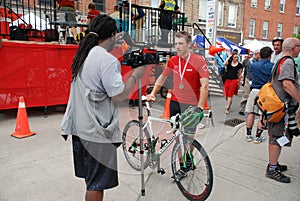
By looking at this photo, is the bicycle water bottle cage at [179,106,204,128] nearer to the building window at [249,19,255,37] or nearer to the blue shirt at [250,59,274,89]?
the blue shirt at [250,59,274,89]

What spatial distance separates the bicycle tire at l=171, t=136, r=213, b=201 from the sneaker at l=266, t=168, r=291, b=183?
1.13 m

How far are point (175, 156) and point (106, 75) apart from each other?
1.56 meters

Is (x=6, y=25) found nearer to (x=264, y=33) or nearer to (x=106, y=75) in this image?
(x=106, y=75)

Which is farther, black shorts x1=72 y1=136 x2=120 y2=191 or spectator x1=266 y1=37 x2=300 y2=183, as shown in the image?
spectator x1=266 y1=37 x2=300 y2=183

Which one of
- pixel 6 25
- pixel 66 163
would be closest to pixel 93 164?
pixel 66 163

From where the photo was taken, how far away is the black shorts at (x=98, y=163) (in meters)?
2.01

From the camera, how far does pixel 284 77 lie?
3125 mm

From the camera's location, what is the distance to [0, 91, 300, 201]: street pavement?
300 cm

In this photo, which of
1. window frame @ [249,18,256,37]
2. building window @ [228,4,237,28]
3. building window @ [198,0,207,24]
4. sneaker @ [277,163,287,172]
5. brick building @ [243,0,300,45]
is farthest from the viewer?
window frame @ [249,18,256,37]

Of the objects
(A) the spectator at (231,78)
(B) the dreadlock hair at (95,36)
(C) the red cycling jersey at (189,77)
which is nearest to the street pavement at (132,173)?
(C) the red cycling jersey at (189,77)

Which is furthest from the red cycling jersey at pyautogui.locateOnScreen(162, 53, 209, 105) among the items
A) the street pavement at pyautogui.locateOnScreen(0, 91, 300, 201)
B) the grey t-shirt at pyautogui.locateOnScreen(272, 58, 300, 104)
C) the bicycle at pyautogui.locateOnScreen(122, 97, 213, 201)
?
the grey t-shirt at pyautogui.locateOnScreen(272, 58, 300, 104)

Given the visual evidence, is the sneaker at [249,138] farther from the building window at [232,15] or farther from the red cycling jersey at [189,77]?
the building window at [232,15]

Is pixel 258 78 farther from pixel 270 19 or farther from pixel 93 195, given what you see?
pixel 270 19

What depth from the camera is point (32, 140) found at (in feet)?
15.6
